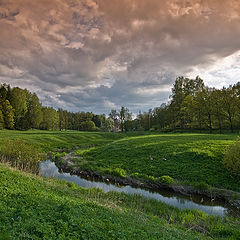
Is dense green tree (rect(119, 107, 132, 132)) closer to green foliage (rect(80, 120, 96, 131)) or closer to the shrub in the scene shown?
green foliage (rect(80, 120, 96, 131))

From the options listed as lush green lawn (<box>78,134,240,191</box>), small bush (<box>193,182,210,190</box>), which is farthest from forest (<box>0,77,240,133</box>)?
small bush (<box>193,182,210,190</box>)

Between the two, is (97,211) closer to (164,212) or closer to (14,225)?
(14,225)

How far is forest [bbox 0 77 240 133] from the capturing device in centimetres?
4584

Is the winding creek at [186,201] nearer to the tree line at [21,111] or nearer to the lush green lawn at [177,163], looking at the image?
the lush green lawn at [177,163]

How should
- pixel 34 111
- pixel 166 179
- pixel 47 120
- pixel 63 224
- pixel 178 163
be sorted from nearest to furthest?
A: pixel 63 224 → pixel 166 179 → pixel 178 163 → pixel 34 111 → pixel 47 120

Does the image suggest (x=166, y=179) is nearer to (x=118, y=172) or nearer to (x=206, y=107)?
(x=118, y=172)

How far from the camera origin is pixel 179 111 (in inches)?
2525

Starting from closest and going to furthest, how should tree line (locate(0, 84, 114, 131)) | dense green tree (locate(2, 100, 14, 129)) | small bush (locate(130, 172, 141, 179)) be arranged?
small bush (locate(130, 172, 141, 179)), dense green tree (locate(2, 100, 14, 129)), tree line (locate(0, 84, 114, 131))

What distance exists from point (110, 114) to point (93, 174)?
115 meters

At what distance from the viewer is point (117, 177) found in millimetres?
19016

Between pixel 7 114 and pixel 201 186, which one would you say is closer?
pixel 201 186

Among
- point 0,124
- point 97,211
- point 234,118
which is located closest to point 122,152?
→ point 97,211

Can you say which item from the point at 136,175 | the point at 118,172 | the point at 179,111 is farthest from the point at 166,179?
the point at 179,111

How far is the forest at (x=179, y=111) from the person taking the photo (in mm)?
45844
